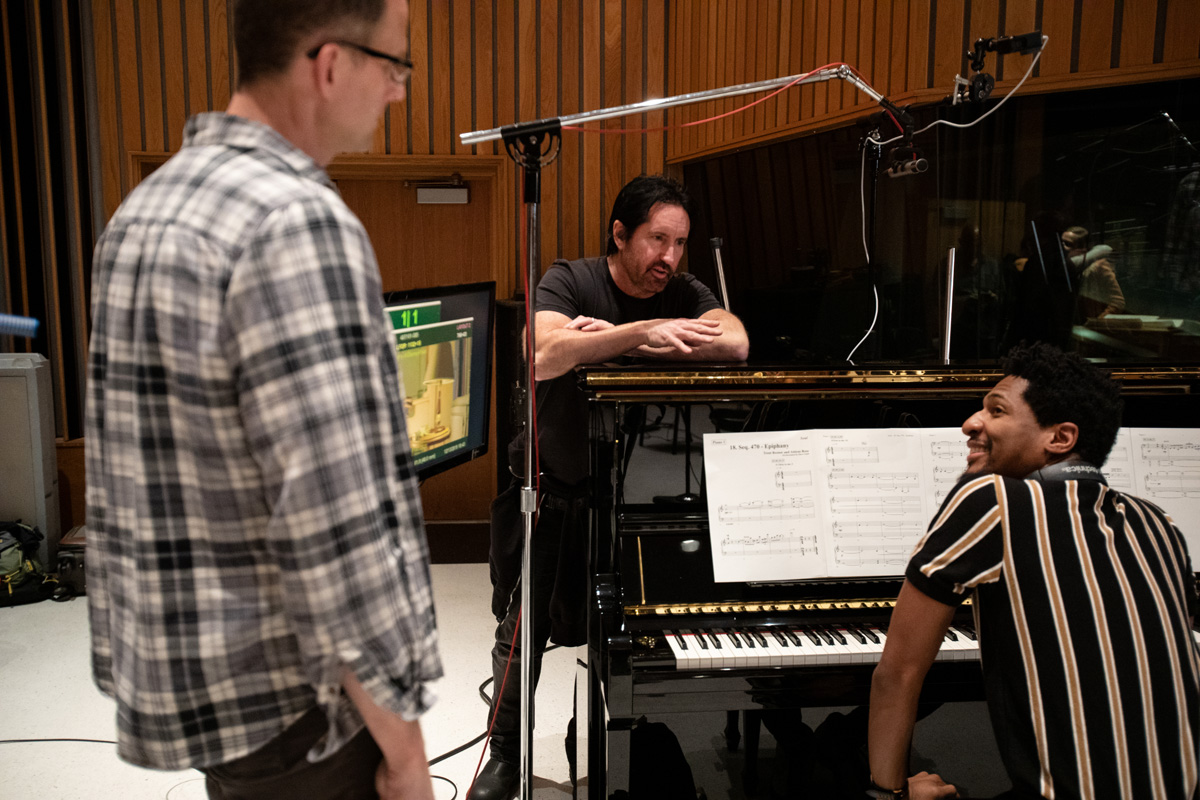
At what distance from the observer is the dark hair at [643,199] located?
2.60 metres

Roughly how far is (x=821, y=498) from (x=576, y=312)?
0.99m

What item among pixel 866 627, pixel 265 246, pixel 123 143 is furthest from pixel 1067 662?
pixel 123 143

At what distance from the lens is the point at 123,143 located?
516cm

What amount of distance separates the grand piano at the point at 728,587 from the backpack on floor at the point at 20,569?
356 cm

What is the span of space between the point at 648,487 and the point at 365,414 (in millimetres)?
1328

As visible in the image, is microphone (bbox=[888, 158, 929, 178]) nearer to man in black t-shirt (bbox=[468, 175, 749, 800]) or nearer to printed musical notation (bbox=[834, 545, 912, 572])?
man in black t-shirt (bbox=[468, 175, 749, 800])

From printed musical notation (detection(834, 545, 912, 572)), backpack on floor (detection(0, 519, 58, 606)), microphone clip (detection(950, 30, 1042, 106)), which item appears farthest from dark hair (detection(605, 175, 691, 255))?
backpack on floor (detection(0, 519, 58, 606))

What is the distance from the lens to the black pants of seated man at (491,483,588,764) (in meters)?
2.44

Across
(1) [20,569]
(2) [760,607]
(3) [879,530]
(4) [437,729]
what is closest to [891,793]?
(2) [760,607]

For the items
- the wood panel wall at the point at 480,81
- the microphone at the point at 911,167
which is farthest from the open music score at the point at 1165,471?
the wood panel wall at the point at 480,81

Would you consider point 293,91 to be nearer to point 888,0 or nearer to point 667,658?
point 667,658

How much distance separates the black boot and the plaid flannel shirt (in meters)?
1.79

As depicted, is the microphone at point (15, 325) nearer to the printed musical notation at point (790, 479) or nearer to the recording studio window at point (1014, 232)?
the printed musical notation at point (790, 479)

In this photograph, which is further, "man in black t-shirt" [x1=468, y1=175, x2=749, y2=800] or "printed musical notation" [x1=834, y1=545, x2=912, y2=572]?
"man in black t-shirt" [x1=468, y1=175, x2=749, y2=800]
